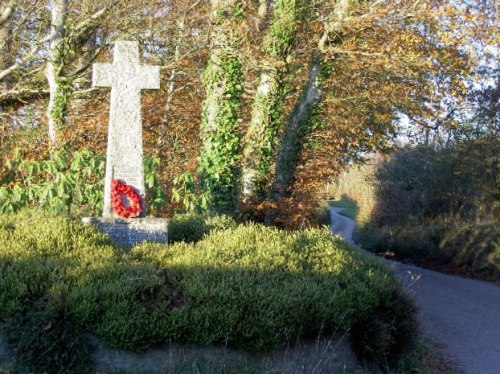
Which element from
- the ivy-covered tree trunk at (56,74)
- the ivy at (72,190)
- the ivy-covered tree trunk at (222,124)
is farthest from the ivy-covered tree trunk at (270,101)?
the ivy-covered tree trunk at (56,74)

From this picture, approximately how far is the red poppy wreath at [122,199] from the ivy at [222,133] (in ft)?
13.5

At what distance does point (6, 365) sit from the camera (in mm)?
5082

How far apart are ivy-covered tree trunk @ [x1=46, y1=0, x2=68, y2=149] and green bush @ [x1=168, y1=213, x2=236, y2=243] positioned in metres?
6.99

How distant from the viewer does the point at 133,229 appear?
24.5 feet

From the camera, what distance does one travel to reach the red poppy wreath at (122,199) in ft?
24.2

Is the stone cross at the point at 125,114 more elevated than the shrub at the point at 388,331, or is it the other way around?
the stone cross at the point at 125,114

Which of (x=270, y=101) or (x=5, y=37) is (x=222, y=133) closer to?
(x=270, y=101)

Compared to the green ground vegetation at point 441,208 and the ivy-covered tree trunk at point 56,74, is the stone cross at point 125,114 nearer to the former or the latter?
the ivy-covered tree trunk at point 56,74

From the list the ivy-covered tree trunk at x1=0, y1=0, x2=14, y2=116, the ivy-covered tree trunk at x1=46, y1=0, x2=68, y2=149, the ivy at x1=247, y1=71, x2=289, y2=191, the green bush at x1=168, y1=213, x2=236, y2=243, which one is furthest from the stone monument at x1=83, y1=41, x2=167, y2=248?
the ivy-covered tree trunk at x1=46, y1=0, x2=68, y2=149

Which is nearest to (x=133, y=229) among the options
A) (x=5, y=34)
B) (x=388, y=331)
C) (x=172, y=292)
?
(x=172, y=292)

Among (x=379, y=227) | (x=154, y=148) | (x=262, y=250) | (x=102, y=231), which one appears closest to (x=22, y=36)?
(x=154, y=148)

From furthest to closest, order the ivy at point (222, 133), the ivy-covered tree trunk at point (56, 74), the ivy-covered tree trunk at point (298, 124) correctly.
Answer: the ivy-covered tree trunk at point (56, 74) < the ivy-covered tree trunk at point (298, 124) < the ivy at point (222, 133)

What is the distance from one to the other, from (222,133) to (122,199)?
14.7 feet

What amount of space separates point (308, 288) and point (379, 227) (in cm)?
2056
